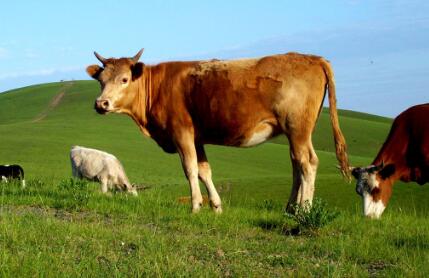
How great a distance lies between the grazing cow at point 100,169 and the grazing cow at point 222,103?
9.51m

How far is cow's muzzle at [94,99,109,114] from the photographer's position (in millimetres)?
11180

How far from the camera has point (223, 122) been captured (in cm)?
1102

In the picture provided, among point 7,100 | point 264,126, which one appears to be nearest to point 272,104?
point 264,126

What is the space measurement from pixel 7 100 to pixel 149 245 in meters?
103

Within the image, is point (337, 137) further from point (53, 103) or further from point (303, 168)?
point (53, 103)

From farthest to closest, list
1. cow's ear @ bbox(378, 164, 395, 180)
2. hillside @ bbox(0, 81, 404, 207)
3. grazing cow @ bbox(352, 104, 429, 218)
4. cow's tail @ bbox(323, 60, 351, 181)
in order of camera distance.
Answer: hillside @ bbox(0, 81, 404, 207) < cow's ear @ bbox(378, 164, 395, 180) < grazing cow @ bbox(352, 104, 429, 218) < cow's tail @ bbox(323, 60, 351, 181)

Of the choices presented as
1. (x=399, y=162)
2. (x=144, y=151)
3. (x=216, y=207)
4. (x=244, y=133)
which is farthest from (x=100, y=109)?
(x=144, y=151)

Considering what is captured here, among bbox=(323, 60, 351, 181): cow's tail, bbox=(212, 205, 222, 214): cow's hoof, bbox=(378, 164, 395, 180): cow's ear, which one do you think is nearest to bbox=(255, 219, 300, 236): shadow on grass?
bbox=(212, 205, 222, 214): cow's hoof

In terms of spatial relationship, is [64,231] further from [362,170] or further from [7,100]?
[7,100]

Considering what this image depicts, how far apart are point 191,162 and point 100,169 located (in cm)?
1122

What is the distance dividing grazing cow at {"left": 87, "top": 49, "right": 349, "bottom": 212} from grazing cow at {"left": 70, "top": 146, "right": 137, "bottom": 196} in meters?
9.51

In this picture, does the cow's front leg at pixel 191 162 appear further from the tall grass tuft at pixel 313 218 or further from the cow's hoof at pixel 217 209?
the tall grass tuft at pixel 313 218

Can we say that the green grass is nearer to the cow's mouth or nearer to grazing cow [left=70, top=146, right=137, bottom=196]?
the cow's mouth

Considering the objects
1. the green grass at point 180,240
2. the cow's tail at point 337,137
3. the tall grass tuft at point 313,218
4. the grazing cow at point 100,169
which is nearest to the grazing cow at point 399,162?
the green grass at point 180,240
